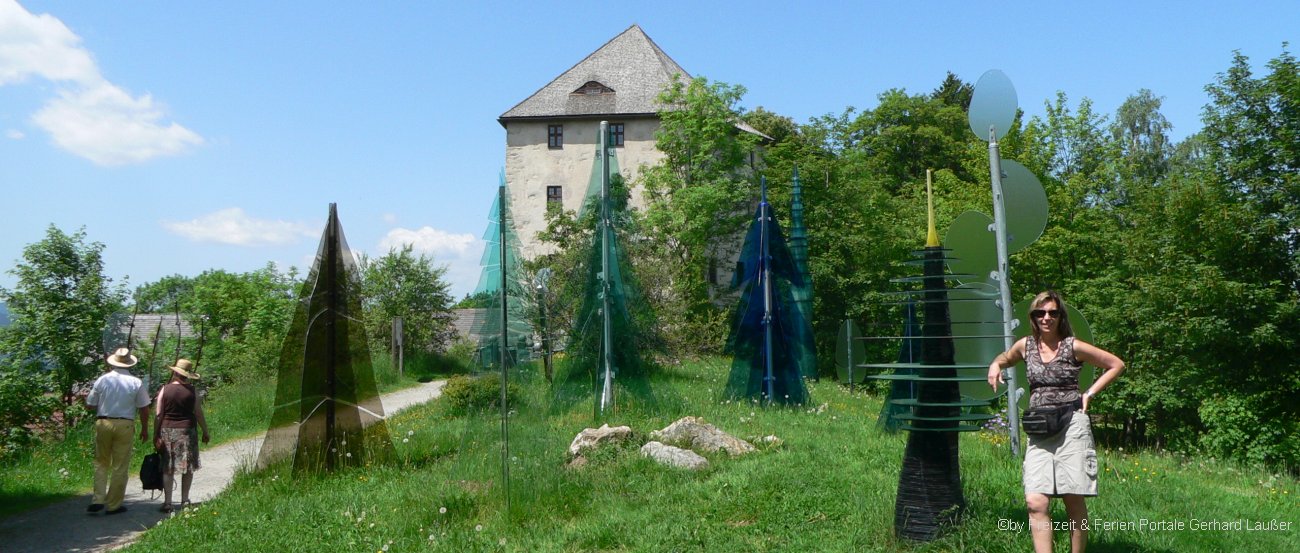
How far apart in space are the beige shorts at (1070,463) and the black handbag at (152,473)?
8585 millimetres

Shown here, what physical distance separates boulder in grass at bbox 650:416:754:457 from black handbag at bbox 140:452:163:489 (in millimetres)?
5209

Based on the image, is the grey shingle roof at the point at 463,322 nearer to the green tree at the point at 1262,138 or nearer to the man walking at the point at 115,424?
the man walking at the point at 115,424

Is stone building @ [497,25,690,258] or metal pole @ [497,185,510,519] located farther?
stone building @ [497,25,690,258]

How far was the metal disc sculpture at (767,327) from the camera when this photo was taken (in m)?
13.7

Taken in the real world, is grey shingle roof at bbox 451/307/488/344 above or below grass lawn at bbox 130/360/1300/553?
above

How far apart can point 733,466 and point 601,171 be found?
6.13 m

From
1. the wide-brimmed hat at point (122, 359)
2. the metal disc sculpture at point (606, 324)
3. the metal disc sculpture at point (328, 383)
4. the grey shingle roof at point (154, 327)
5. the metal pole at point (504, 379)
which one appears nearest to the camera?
the metal pole at point (504, 379)

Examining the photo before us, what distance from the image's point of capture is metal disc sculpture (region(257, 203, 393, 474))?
32.2 feet

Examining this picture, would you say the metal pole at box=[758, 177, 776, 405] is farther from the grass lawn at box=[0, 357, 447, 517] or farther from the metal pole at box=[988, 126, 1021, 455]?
the grass lawn at box=[0, 357, 447, 517]

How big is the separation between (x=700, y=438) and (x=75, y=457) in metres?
9.55

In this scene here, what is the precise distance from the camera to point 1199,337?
2302 cm

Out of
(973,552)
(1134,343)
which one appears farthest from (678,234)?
(973,552)

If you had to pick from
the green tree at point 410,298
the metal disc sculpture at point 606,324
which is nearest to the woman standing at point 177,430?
the metal disc sculpture at point 606,324

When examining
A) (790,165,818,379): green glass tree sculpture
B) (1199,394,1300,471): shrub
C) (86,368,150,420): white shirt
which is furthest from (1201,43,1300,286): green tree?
(86,368,150,420): white shirt
